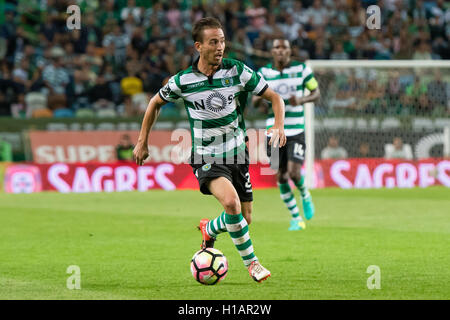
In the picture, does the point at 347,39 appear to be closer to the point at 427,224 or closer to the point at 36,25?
the point at 36,25

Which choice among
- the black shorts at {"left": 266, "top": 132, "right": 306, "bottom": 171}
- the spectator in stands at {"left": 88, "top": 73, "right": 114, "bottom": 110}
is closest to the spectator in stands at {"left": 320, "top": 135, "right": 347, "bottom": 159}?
the spectator in stands at {"left": 88, "top": 73, "right": 114, "bottom": 110}

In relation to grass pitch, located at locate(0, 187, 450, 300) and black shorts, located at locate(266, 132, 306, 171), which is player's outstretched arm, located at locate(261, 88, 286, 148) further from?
black shorts, located at locate(266, 132, 306, 171)

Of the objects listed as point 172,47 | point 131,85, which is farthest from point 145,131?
point 172,47

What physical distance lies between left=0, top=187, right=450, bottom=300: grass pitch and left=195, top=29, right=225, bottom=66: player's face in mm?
1907

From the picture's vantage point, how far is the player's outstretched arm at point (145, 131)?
25.4 feet

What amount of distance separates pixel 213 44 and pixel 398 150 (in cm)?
1324

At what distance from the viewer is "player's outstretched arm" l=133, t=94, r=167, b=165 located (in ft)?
25.4

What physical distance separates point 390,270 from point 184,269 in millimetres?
1911

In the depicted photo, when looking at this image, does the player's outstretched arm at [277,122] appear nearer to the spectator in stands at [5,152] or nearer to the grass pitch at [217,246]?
the grass pitch at [217,246]

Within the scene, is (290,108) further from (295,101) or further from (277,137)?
(277,137)

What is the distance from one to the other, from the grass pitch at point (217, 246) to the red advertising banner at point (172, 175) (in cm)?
167

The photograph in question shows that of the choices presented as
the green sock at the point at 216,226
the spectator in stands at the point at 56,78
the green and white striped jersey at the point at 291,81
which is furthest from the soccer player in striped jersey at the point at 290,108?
the spectator in stands at the point at 56,78

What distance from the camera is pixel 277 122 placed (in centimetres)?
766

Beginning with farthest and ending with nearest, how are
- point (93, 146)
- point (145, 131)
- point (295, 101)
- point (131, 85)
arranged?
point (131, 85), point (93, 146), point (295, 101), point (145, 131)
